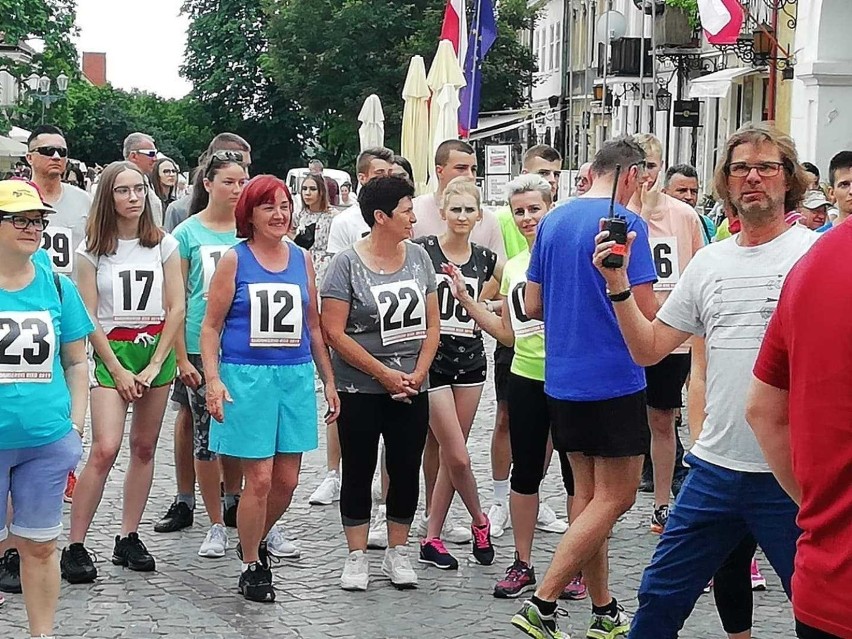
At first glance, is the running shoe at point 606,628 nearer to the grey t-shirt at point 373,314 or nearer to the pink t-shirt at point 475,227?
the grey t-shirt at point 373,314

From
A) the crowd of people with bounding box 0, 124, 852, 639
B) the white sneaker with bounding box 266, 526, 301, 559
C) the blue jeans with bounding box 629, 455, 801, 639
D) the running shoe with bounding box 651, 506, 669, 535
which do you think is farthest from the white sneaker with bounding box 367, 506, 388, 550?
the blue jeans with bounding box 629, 455, 801, 639

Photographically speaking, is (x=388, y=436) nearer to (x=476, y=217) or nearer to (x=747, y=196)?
(x=476, y=217)

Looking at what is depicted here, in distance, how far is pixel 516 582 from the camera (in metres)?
6.57

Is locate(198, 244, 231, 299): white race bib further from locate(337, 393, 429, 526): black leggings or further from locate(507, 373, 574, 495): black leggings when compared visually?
locate(507, 373, 574, 495): black leggings

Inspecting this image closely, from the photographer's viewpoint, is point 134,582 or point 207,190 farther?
point 207,190

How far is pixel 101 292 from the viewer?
6922 mm

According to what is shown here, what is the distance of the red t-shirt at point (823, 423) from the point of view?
2.93 metres

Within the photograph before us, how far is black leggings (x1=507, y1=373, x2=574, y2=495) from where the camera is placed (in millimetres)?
6566

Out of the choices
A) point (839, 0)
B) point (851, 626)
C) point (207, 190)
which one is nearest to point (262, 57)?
point (839, 0)

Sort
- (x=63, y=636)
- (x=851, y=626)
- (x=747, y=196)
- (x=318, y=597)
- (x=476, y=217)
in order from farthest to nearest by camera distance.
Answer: (x=476, y=217) < (x=318, y=597) < (x=63, y=636) < (x=747, y=196) < (x=851, y=626)

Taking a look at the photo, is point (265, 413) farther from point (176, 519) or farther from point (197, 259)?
point (176, 519)

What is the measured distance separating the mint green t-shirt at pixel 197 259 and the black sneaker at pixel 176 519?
972mm

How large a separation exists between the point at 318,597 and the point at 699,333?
254cm

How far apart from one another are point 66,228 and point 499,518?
302 centimetres
